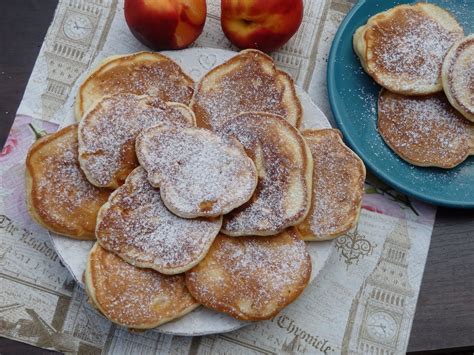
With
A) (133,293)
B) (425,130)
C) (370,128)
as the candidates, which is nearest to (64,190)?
(133,293)

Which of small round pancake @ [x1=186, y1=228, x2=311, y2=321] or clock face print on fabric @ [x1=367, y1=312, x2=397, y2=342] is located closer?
small round pancake @ [x1=186, y1=228, x2=311, y2=321]

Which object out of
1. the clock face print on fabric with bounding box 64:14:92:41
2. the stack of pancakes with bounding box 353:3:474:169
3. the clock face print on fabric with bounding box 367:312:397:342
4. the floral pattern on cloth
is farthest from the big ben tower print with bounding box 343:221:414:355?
the clock face print on fabric with bounding box 64:14:92:41

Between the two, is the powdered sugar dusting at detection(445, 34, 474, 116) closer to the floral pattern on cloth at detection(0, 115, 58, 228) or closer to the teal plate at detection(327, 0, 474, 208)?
the teal plate at detection(327, 0, 474, 208)

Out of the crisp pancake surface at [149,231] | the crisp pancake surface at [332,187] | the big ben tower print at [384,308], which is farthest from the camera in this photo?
the big ben tower print at [384,308]

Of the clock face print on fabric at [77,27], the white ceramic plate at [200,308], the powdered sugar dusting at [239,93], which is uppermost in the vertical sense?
the powdered sugar dusting at [239,93]

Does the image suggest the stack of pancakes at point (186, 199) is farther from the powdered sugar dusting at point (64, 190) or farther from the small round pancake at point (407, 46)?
the small round pancake at point (407, 46)

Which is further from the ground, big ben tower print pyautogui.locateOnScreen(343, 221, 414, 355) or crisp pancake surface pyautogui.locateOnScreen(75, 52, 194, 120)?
crisp pancake surface pyautogui.locateOnScreen(75, 52, 194, 120)

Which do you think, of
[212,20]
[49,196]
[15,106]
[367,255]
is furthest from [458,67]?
[15,106]

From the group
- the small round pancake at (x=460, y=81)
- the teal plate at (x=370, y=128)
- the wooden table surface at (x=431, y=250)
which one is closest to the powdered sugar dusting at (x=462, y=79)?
the small round pancake at (x=460, y=81)
